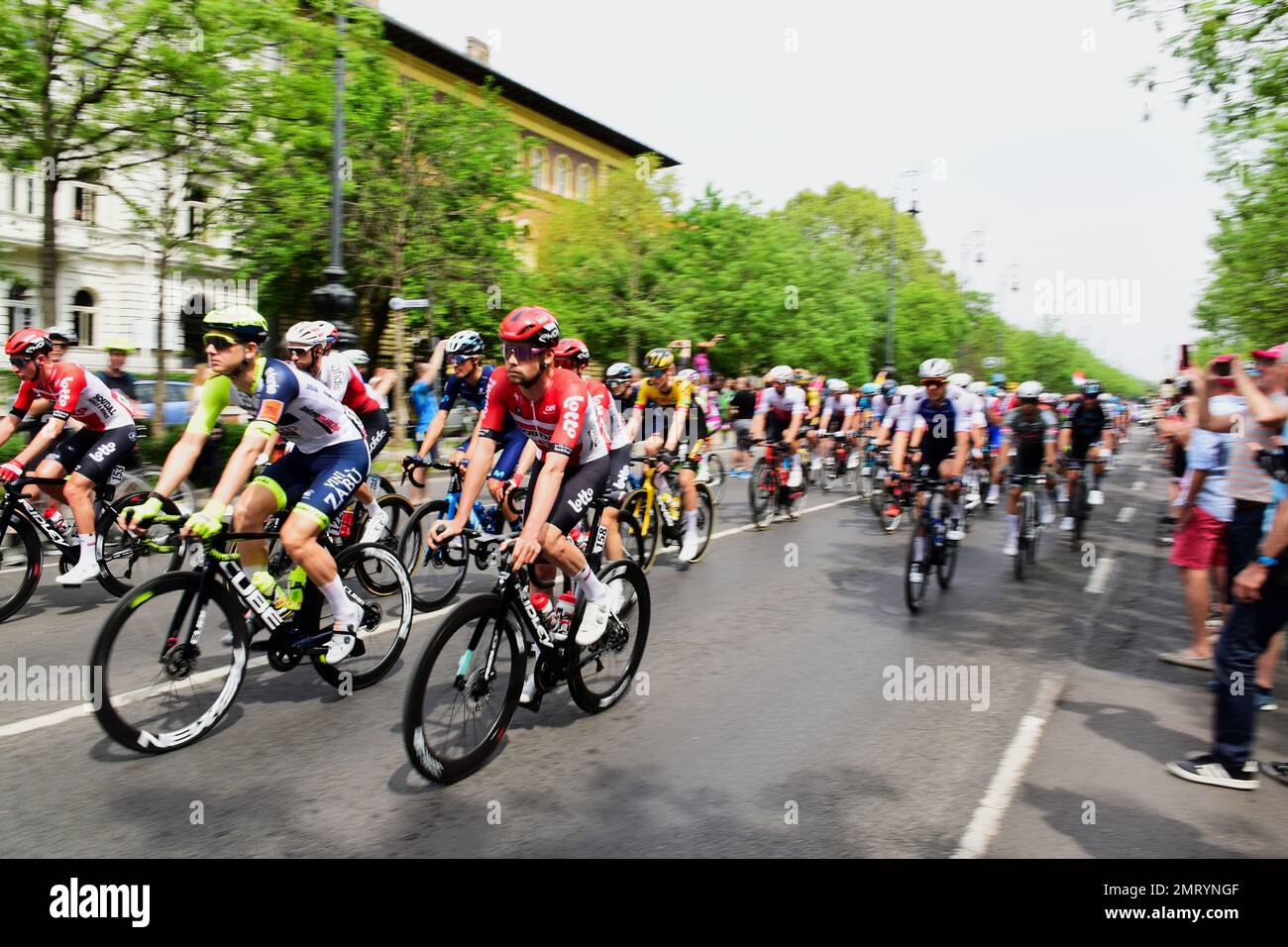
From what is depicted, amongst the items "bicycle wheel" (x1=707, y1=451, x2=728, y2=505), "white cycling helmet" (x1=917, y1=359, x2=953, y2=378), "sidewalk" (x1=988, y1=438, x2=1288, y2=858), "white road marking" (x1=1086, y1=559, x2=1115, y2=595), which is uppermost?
"white cycling helmet" (x1=917, y1=359, x2=953, y2=378)

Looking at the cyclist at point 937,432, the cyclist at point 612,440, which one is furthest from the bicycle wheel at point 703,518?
the cyclist at point 937,432

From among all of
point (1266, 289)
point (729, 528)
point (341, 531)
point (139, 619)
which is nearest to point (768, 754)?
point (139, 619)

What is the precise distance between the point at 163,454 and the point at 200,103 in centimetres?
520

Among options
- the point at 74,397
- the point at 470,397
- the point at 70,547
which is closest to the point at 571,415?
the point at 470,397

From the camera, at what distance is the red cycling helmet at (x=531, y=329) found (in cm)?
459

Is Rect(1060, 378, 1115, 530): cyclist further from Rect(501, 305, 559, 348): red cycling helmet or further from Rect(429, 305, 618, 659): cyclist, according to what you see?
Rect(501, 305, 559, 348): red cycling helmet

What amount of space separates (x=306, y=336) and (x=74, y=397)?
2.46 metres

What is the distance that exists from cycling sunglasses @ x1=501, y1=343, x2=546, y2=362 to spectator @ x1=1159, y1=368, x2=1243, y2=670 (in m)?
4.23

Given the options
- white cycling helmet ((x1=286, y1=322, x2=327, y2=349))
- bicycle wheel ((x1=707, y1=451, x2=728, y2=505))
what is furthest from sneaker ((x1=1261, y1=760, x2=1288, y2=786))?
bicycle wheel ((x1=707, y1=451, x2=728, y2=505))

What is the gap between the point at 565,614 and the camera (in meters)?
5.02

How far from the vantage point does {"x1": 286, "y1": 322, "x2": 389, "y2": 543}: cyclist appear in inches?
241

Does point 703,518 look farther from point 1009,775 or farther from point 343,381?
point 1009,775

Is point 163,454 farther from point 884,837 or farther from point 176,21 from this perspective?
point 884,837
